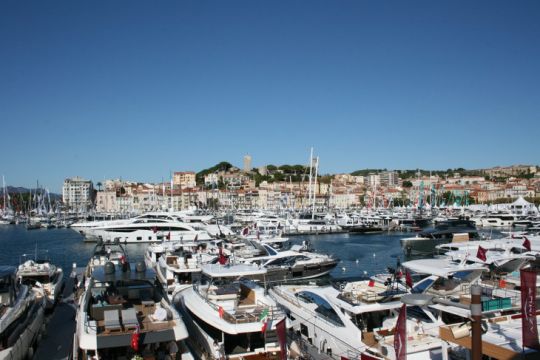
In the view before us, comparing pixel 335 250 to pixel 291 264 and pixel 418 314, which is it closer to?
pixel 291 264

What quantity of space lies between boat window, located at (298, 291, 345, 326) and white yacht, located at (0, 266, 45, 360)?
7.99 meters

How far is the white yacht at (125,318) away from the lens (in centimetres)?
1040

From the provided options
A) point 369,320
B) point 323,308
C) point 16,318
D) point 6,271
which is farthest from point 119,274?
point 369,320

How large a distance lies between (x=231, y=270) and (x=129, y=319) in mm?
5869

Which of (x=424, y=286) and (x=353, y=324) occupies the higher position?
(x=424, y=286)

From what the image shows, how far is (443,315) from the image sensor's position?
1434 centimetres

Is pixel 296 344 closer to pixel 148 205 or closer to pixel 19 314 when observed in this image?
pixel 19 314

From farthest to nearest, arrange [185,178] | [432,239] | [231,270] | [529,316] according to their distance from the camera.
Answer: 1. [185,178]
2. [432,239]
3. [231,270]
4. [529,316]

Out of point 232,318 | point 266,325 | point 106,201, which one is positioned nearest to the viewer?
point 266,325

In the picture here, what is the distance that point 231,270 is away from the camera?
16.6 m

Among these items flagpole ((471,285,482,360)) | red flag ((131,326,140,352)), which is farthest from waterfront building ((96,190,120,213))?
flagpole ((471,285,482,360))

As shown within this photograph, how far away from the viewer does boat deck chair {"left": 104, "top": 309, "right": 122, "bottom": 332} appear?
10.8 m

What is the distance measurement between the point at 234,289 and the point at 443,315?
5.93 m

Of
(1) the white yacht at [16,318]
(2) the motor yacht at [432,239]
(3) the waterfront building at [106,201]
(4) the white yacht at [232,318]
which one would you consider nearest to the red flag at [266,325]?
(4) the white yacht at [232,318]
